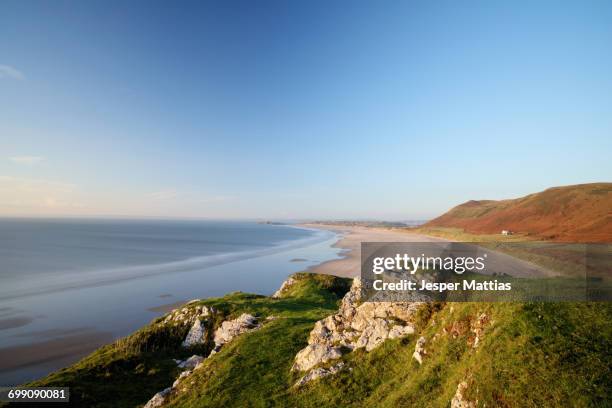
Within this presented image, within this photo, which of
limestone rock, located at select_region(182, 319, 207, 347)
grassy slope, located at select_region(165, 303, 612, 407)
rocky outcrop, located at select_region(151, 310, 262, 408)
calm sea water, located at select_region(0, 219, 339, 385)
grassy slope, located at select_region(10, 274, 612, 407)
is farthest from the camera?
calm sea water, located at select_region(0, 219, 339, 385)

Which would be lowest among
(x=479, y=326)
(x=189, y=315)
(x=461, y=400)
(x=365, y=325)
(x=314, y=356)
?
(x=189, y=315)

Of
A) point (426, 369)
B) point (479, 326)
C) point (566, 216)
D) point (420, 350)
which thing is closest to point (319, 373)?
point (420, 350)

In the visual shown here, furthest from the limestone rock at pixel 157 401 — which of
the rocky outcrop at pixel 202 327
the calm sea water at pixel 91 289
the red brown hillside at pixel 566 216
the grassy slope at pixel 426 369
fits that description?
the red brown hillside at pixel 566 216

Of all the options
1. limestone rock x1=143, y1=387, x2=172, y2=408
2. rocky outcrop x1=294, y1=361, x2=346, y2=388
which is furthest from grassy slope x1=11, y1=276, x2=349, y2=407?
rocky outcrop x1=294, y1=361, x2=346, y2=388

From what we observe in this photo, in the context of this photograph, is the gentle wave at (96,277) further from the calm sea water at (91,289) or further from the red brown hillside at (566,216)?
the red brown hillside at (566,216)

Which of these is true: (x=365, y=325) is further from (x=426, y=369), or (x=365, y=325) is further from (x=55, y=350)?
(x=55, y=350)

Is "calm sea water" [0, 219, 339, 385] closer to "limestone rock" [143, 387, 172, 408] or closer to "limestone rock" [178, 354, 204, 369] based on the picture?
"limestone rock" [178, 354, 204, 369]
